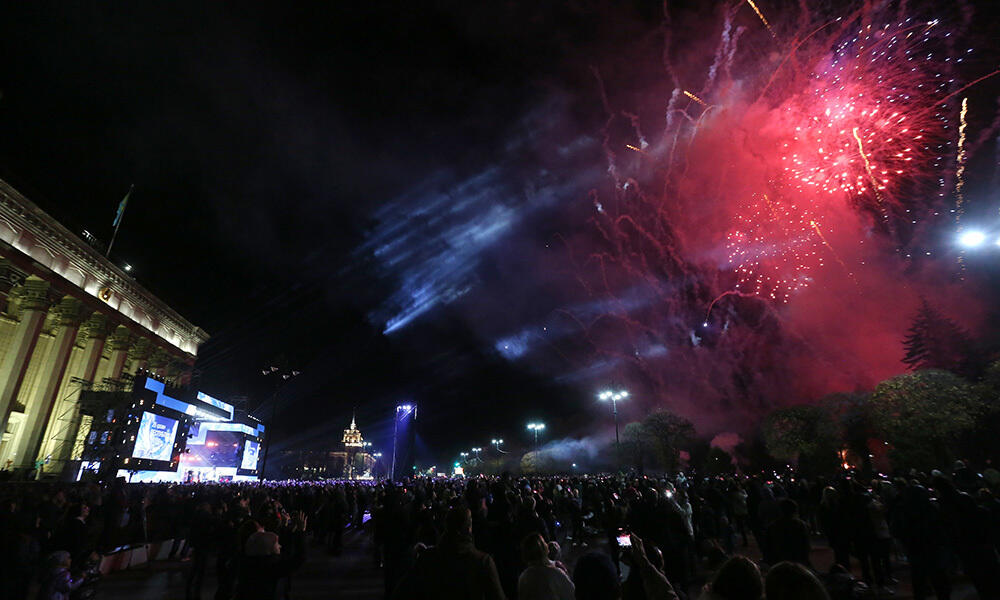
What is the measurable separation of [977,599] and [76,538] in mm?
16077

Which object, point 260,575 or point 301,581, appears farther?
point 301,581

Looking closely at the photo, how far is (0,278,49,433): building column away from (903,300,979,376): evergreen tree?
6900 centimetres

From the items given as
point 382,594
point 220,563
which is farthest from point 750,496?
point 220,563

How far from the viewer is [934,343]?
3997 cm

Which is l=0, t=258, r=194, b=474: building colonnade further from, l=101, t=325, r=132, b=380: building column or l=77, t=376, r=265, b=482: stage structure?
l=77, t=376, r=265, b=482: stage structure

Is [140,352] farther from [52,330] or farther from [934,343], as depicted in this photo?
[934,343]

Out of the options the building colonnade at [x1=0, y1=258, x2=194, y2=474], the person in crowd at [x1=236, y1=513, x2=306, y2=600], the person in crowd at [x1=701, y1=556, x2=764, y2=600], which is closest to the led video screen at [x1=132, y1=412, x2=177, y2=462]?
the building colonnade at [x1=0, y1=258, x2=194, y2=474]

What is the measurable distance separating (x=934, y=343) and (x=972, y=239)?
1410 cm

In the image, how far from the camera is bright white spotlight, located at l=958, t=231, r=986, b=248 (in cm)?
2962

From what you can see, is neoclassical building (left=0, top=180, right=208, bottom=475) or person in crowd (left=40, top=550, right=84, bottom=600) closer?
person in crowd (left=40, top=550, right=84, bottom=600)

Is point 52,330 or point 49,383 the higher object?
point 52,330

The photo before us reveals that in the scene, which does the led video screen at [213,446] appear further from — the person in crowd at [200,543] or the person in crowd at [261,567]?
the person in crowd at [261,567]

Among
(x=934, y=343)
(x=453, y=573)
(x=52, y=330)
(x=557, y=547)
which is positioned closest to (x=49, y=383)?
(x=52, y=330)

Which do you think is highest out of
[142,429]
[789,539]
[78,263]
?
[78,263]
